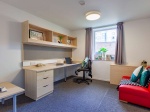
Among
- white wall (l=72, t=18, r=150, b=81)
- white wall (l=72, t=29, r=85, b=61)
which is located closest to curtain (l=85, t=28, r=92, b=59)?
white wall (l=72, t=29, r=85, b=61)

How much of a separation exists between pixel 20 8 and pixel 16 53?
4.08 feet

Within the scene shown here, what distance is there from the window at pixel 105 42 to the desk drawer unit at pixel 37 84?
8.47 ft

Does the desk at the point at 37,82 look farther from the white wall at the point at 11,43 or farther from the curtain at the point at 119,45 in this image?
the curtain at the point at 119,45

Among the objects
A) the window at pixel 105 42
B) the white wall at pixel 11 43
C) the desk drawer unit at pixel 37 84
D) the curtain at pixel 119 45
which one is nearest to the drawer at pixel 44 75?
the desk drawer unit at pixel 37 84

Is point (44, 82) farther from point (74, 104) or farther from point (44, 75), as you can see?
point (74, 104)

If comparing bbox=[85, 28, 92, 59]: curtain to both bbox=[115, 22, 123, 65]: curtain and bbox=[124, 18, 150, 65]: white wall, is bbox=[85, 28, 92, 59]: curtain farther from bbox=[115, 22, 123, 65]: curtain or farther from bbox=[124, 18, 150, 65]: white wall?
bbox=[124, 18, 150, 65]: white wall

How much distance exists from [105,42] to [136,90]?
8.21 feet

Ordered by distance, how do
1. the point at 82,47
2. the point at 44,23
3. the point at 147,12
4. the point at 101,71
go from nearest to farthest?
the point at 147,12, the point at 44,23, the point at 101,71, the point at 82,47

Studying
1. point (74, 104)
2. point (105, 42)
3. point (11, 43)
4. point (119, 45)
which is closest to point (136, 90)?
point (74, 104)

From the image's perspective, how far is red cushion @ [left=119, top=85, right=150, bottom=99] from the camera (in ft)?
6.41

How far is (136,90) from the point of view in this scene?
2045 mm

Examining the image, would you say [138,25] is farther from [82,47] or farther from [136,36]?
[82,47]

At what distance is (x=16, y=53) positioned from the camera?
2.44m

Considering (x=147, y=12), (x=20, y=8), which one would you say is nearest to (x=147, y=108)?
(x=147, y=12)
